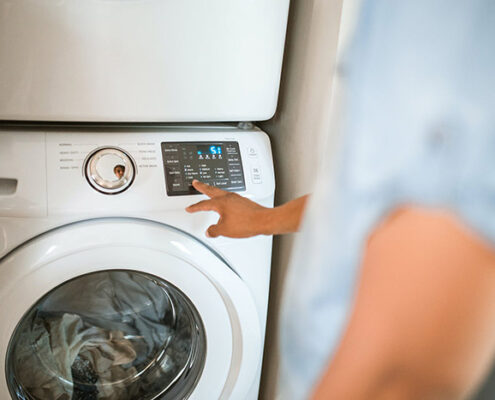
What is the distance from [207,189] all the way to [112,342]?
41 centimetres

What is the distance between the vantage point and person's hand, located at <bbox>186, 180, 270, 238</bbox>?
0.71 m

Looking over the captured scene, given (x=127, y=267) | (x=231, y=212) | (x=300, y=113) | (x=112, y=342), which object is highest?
(x=300, y=113)

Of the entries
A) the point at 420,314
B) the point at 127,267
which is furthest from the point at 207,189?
the point at 420,314

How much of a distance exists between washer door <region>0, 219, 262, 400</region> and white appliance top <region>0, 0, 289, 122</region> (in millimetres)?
193

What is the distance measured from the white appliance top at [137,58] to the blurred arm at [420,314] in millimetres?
502

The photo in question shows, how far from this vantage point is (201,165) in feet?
2.66

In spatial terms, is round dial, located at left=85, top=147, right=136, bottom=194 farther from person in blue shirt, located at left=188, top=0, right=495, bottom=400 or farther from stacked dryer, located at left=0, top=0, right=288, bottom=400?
person in blue shirt, located at left=188, top=0, right=495, bottom=400

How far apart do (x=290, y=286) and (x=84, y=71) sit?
18.9 inches

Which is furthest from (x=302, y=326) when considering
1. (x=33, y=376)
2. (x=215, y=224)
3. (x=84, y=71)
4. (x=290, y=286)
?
(x=33, y=376)

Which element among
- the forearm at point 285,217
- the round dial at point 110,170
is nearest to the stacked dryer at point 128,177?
the round dial at point 110,170

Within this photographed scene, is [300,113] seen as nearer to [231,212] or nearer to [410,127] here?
[231,212]

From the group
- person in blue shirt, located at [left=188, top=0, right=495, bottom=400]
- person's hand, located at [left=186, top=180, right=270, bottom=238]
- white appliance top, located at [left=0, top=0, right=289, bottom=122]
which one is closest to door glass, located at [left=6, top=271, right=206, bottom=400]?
person's hand, located at [left=186, top=180, right=270, bottom=238]

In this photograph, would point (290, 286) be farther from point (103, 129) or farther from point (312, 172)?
point (103, 129)

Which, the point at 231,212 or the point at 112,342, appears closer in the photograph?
the point at 231,212
